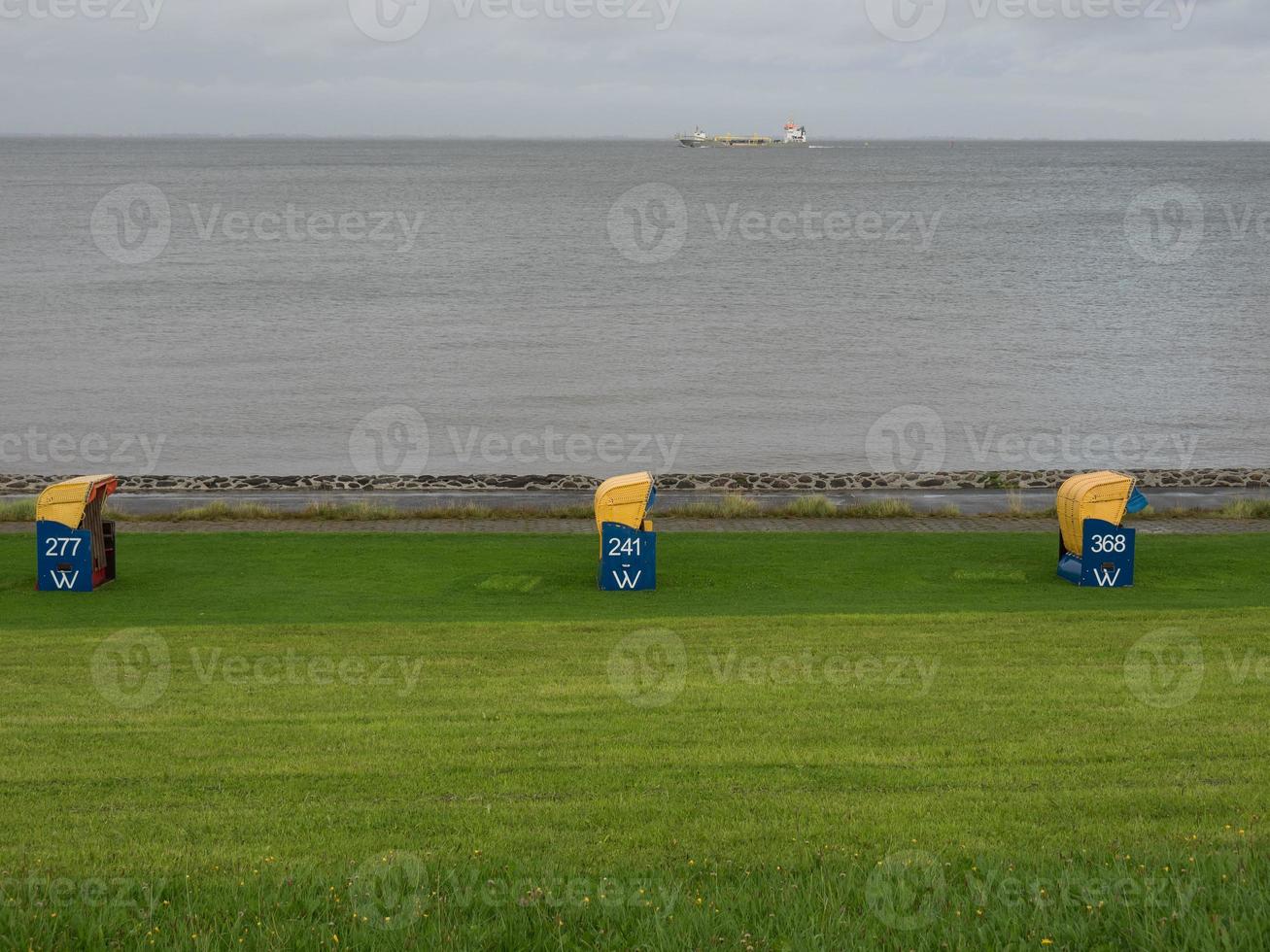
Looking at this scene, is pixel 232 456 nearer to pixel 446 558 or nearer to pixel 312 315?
pixel 446 558

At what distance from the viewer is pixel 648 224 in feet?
392

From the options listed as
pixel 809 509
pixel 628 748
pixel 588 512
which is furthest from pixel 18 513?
pixel 628 748

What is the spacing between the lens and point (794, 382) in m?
49.6

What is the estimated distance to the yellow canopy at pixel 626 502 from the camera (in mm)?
17469

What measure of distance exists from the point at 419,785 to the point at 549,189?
153027 millimetres

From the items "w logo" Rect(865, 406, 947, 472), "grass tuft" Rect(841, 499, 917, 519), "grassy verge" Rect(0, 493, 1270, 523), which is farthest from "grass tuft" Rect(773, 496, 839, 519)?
"w logo" Rect(865, 406, 947, 472)

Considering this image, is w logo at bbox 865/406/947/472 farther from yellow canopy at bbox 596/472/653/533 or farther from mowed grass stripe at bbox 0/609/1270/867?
mowed grass stripe at bbox 0/609/1270/867

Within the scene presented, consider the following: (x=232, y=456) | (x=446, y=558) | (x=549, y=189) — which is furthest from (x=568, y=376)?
(x=549, y=189)

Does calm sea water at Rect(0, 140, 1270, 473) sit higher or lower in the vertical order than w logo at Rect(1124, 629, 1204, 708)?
higher

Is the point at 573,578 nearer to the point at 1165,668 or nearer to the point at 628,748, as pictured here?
the point at 1165,668

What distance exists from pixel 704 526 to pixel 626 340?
124 ft

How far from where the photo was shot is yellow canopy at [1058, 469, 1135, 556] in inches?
685

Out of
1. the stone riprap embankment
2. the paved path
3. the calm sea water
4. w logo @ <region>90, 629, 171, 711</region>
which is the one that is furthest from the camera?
the calm sea water

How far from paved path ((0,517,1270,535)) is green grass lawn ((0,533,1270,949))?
494 cm
